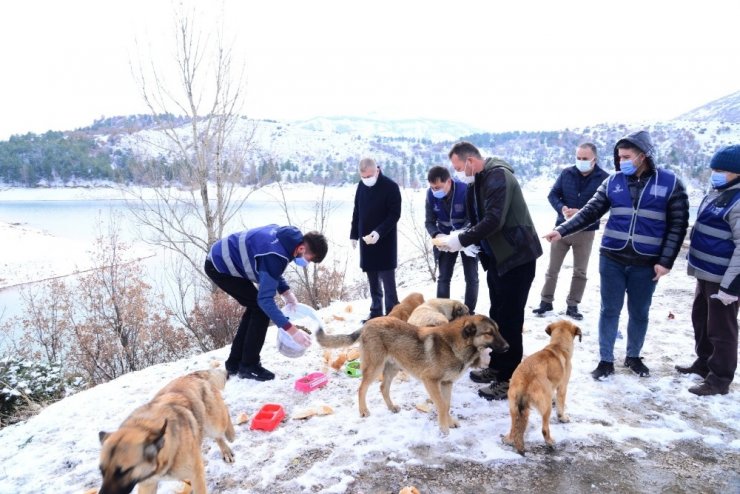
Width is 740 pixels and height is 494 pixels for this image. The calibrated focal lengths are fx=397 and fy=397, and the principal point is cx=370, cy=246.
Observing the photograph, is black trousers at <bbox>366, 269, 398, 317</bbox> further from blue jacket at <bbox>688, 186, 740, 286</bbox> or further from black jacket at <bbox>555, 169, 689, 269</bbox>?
blue jacket at <bbox>688, 186, 740, 286</bbox>

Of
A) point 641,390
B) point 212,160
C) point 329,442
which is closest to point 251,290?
point 329,442

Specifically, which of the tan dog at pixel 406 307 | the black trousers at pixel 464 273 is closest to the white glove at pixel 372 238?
the tan dog at pixel 406 307

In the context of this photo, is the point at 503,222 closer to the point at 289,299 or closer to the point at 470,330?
the point at 470,330

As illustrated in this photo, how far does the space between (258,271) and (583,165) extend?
17.7ft

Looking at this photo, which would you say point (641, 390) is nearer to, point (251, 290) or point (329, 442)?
point (329, 442)

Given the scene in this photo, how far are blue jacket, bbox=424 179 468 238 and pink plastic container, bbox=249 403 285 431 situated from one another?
12.1 ft

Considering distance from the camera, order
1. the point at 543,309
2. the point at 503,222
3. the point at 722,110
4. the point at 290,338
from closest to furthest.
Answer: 1. the point at 503,222
2. the point at 290,338
3. the point at 543,309
4. the point at 722,110

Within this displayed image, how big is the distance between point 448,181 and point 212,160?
9.10 m

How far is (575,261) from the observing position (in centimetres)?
675

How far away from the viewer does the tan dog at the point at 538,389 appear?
3465mm

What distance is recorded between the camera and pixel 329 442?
12.7ft

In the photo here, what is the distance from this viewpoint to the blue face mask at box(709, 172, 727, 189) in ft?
13.6

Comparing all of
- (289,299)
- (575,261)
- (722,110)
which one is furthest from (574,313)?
(722,110)

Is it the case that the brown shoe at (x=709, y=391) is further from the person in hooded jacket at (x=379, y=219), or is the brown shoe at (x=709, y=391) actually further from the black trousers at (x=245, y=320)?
the black trousers at (x=245, y=320)
